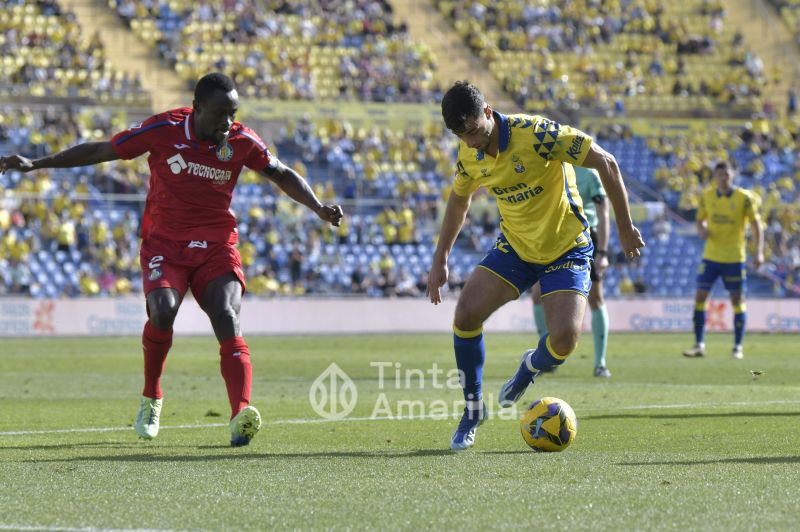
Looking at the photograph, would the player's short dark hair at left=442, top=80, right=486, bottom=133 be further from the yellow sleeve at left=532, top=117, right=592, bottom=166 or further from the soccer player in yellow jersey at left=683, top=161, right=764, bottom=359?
the soccer player in yellow jersey at left=683, top=161, right=764, bottom=359

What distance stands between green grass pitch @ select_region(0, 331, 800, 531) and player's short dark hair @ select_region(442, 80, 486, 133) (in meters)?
2.00

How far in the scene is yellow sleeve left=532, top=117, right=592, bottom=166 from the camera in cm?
798

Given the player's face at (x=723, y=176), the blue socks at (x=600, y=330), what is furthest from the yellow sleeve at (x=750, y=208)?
the blue socks at (x=600, y=330)

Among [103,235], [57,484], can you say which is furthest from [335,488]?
[103,235]

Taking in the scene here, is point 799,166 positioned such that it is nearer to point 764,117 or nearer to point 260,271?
point 764,117

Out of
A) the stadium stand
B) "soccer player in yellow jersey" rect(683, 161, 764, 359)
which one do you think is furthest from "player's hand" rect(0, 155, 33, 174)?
the stadium stand

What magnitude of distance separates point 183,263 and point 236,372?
32.9 inches

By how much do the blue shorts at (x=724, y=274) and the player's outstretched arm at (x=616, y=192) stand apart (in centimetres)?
1172

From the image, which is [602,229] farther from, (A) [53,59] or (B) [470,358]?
(A) [53,59]

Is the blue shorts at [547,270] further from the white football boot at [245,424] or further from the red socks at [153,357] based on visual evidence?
the red socks at [153,357]

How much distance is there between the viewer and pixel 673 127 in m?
42.1

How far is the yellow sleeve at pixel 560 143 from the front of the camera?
798cm

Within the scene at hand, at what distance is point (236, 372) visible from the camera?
861cm

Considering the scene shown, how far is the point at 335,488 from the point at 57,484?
1.45m
